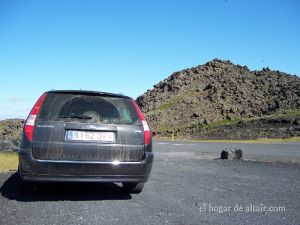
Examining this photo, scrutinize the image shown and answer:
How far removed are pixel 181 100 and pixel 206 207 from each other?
319 feet

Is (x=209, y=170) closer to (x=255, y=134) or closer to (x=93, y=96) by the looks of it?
(x=93, y=96)

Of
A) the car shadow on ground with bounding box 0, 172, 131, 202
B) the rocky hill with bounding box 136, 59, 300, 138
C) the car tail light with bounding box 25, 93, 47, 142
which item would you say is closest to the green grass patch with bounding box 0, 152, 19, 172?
the car shadow on ground with bounding box 0, 172, 131, 202

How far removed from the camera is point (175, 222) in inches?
186

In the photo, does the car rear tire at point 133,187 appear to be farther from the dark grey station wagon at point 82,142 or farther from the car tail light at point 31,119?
the car tail light at point 31,119

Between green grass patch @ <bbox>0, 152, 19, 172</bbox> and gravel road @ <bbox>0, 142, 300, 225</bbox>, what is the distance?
1168 mm

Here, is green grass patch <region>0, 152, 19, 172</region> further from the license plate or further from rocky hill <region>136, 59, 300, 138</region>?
rocky hill <region>136, 59, 300, 138</region>

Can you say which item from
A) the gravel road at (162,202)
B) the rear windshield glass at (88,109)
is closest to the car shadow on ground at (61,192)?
the gravel road at (162,202)

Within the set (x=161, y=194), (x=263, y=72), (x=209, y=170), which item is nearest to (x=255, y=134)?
(x=209, y=170)

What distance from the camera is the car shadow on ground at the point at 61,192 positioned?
5.93 m

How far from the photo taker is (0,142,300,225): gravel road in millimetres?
4867

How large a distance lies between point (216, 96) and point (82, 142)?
3700 inches

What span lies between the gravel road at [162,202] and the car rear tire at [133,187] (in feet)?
0.31

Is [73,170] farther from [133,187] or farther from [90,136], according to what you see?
[133,187]

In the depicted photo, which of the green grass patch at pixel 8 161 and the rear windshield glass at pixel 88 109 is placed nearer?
the rear windshield glass at pixel 88 109
